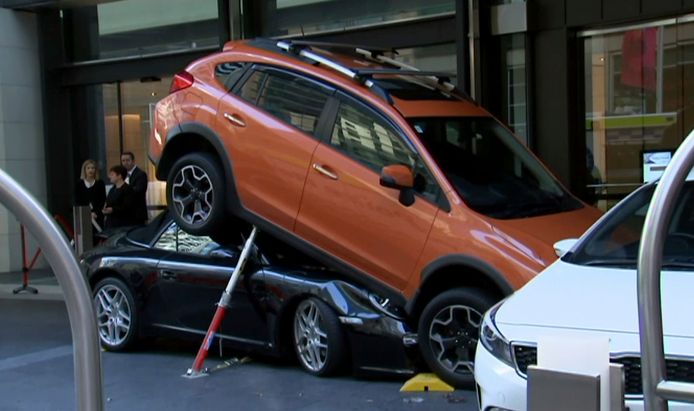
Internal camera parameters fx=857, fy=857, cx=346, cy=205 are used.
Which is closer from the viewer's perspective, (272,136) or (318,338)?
(318,338)

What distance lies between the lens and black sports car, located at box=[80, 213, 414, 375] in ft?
22.3

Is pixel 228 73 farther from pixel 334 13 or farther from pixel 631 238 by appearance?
pixel 334 13

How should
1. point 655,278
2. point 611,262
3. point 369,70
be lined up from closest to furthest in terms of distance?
point 655,278 < point 611,262 < point 369,70

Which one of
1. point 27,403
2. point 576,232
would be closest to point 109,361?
point 27,403

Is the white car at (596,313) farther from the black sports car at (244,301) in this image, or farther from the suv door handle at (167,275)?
the suv door handle at (167,275)

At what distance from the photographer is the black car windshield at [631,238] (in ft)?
15.6

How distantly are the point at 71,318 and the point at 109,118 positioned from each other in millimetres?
13855

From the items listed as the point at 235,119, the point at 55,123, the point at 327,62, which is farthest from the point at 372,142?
the point at 55,123

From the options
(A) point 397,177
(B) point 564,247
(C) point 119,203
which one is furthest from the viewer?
(C) point 119,203

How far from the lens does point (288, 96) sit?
7711mm

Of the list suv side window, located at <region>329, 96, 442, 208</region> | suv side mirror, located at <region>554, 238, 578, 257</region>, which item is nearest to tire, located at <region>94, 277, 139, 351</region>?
suv side window, located at <region>329, 96, 442, 208</region>

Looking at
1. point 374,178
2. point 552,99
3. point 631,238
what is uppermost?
point 552,99

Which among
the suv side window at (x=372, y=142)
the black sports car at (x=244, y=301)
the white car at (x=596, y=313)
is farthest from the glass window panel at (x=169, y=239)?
the white car at (x=596, y=313)

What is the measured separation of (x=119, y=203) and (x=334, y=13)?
4343 millimetres
